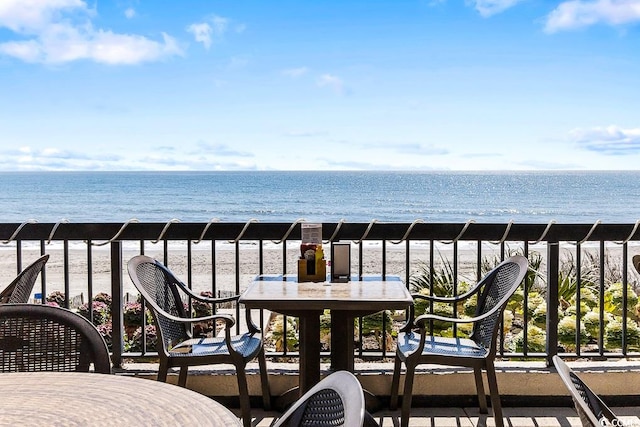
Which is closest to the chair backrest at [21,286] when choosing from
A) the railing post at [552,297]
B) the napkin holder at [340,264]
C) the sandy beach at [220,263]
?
the napkin holder at [340,264]

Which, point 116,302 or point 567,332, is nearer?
point 116,302

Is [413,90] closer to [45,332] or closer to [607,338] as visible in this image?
[607,338]

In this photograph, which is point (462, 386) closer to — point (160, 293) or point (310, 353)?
point (310, 353)

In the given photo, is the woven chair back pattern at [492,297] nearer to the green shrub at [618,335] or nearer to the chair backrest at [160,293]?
the green shrub at [618,335]

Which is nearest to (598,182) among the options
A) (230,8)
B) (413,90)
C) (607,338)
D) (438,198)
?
(438,198)

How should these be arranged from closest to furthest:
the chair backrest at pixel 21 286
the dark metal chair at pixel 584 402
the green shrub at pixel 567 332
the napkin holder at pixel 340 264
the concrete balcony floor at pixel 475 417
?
the dark metal chair at pixel 584 402 → the chair backrest at pixel 21 286 → the concrete balcony floor at pixel 475 417 → the napkin holder at pixel 340 264 → the green shrub at pixel 567 332

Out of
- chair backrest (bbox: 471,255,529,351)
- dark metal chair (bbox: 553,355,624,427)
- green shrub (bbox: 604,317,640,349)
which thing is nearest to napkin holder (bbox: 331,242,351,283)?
chair backrest (bbox: 471,255,529,351)

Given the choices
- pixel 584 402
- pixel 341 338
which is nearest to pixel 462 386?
pixel 341 338

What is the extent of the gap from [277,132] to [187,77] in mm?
7044

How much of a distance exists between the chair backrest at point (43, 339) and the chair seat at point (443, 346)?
5.17 ft

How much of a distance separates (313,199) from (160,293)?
1436 inches

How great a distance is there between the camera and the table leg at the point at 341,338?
321cm

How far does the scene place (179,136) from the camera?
41.8 m

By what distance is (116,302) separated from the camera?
12.3ft
